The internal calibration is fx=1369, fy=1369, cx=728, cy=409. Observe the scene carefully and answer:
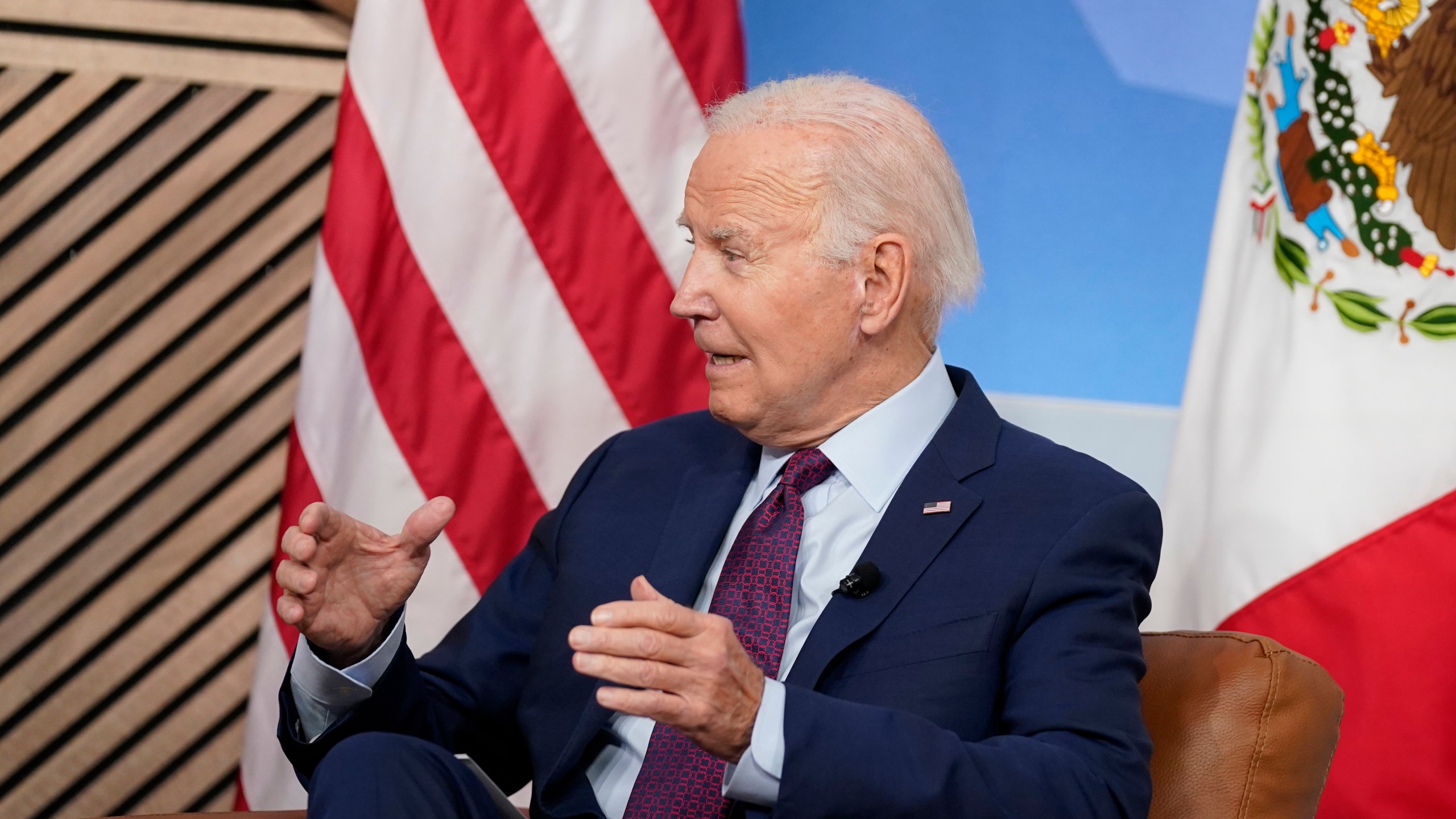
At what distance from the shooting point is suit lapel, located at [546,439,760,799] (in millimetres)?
1684

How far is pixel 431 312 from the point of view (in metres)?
2.52

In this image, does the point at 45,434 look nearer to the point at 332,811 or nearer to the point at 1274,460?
the point at 332,811

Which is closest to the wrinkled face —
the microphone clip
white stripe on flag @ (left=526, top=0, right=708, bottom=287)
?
the microphone clip

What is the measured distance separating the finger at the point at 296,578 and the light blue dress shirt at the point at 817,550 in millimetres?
117

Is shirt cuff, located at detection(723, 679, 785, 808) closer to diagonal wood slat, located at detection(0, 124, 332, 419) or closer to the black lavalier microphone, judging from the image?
the black lavalier microphone

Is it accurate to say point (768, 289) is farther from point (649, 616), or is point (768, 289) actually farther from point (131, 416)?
point (131, 416)

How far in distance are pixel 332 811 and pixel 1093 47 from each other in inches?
95.8

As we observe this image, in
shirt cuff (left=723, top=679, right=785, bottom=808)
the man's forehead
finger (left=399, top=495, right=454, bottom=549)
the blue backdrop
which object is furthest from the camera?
the blue backdrop

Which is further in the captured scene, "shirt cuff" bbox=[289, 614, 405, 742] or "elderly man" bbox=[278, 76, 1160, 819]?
"shirt cuff" bbox=[289, 614, 405, 742]

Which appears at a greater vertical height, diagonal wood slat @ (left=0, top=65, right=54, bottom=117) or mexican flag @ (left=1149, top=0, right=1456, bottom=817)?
diagonal wood slat @ (left=0, top=65, right=54, bottom=117)

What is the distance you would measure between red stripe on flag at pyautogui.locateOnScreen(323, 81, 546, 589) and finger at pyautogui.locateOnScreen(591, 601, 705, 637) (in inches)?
51.3

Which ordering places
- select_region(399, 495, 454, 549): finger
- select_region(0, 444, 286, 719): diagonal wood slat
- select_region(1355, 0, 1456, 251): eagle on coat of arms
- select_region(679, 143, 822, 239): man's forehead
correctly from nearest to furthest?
select_region(399, 495, 454, 549): finger < select_region(679, 143, 822, 239): man's forehead < select_region(1355, 0, 1456, 251): eagle on coat of arms < select_region(0, 444, 286, 719): diagonal wood slat

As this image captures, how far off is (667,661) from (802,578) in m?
0.49

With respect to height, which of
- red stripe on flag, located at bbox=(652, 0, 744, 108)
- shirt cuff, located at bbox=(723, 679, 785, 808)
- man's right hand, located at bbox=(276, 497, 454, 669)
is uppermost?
red stripe on flag, located at bbox=(652, 0, 744, 108)
